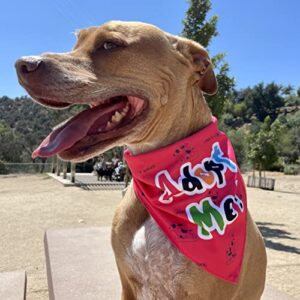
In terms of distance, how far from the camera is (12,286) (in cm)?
371

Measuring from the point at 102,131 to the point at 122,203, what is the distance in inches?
23.8

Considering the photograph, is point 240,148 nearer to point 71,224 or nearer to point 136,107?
point 71,224

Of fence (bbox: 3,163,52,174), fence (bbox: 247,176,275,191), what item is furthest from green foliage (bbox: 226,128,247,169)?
fence (bbox: 3,163,52,174)

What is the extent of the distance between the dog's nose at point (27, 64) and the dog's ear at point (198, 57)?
2.37 feet

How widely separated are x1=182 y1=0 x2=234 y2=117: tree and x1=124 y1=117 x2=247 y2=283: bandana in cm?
700

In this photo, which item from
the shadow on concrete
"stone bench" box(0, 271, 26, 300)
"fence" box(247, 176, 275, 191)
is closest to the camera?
"stone bench" box(0, 271, 26, 300)

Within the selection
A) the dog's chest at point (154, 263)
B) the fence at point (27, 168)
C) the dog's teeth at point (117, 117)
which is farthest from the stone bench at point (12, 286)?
the fence at point (27, 168)

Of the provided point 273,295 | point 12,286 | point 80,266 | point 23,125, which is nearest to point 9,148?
point 23,125

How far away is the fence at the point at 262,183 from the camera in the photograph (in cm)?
2159

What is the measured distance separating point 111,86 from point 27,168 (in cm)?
3296

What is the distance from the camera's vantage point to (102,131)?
1815 millimetres

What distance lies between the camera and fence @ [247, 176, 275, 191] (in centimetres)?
2159

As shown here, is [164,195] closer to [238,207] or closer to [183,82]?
[238,207]

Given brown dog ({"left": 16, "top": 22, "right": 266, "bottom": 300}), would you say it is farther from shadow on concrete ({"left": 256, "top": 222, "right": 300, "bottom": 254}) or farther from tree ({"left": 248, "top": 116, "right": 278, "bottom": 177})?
tree ({"left": 248, "top": 116, "right": 278, "bottom": 177})
